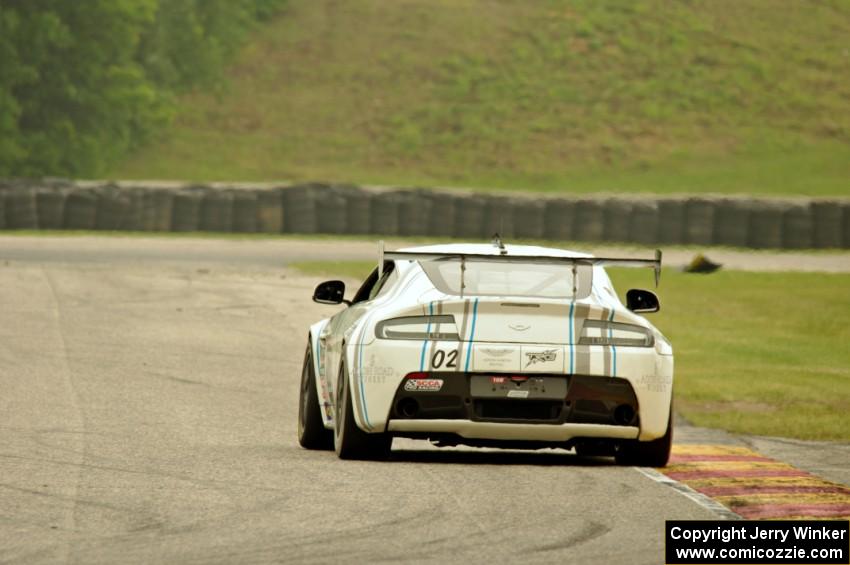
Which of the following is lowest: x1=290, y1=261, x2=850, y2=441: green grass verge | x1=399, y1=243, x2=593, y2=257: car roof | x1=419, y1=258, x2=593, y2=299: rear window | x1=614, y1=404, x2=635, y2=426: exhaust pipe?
x1=290, y1=261, x2=850, y2=441: green grass verge

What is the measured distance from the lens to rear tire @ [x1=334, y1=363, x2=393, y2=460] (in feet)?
34.4

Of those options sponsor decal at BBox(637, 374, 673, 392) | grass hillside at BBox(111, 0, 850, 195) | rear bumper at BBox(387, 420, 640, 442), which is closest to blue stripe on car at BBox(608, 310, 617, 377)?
sponsor decal at BBox(637, 374, 673, 392)

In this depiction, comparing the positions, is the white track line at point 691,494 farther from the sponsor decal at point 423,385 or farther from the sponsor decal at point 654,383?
the sponsor decal at point 423,385

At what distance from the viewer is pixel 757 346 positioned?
68.5ft

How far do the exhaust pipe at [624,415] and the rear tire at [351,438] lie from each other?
1.21 metres

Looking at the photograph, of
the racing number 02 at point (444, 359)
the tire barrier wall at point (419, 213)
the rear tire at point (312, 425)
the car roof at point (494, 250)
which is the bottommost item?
the tire barrier wall at point (419, 213)

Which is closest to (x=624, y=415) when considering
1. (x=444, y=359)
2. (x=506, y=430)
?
(x=506, y=430)

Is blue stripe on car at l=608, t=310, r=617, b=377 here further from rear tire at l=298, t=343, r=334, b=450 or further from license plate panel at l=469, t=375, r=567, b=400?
rear tire at l=298, t=343, r=334, b=450

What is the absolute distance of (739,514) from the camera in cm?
888

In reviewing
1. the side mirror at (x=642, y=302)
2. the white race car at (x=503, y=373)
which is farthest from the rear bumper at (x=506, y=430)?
the side mirror at (x=642, y=302)

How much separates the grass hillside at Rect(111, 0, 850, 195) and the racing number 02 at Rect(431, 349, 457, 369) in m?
47.1

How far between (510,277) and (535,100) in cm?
5818

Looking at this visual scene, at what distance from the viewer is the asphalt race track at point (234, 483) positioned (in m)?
7.69

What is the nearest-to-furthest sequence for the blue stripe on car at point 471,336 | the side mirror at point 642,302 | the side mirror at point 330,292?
the blue stripe on car at point 471,336
the side mirror at point 642,302
the side mirror at point 330,292
